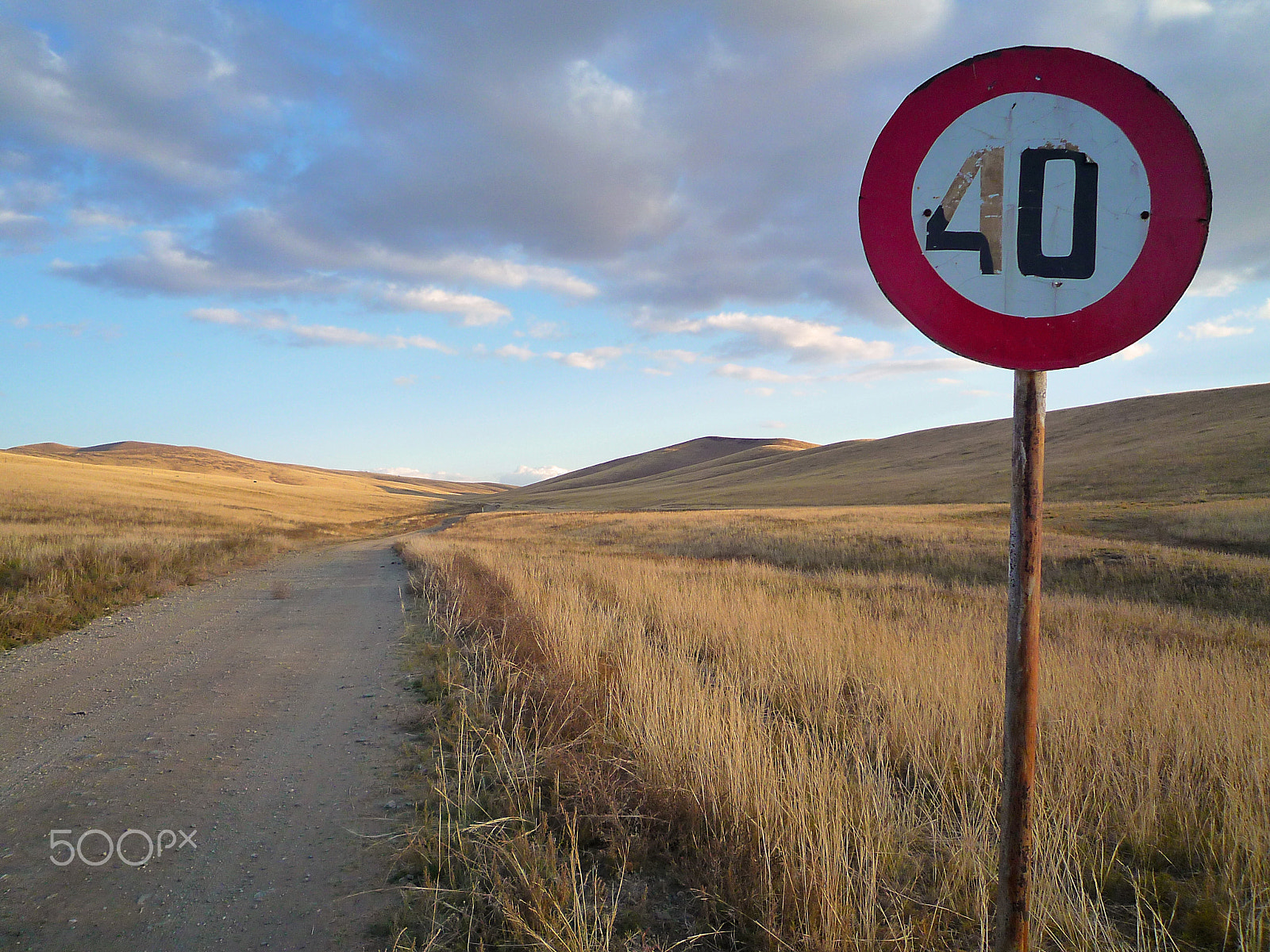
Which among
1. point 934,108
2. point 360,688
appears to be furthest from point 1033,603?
point 360,688

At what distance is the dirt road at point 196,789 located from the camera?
9.33 feet

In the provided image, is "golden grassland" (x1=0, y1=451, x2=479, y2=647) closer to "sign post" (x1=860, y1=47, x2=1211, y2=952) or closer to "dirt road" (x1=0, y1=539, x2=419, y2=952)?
"dirt road" (x1=0, y1=539, x2=419, y2=952)

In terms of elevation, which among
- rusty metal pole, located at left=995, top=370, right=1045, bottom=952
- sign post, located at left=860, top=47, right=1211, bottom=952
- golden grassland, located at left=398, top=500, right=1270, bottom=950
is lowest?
golden grassland, located at left=398, top=500, right=1270, bottom=950

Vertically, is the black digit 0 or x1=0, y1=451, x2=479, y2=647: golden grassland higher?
the black digit 0

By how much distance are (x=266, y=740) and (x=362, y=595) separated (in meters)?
8.53

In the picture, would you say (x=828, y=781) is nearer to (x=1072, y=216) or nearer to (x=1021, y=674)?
(x=1021, y=674)

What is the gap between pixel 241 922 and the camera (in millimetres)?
2832

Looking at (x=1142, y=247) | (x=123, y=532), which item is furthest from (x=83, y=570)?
(x=1142, y=247)

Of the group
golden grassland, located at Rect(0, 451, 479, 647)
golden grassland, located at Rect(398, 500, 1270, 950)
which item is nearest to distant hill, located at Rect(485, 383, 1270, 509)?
golden grassland, located at Rect(0, 451, 479, 647)

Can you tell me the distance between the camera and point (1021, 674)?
5.74 ft

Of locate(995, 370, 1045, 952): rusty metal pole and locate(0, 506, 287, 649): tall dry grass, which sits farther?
locate(0, 506, 287, 649): tall dry grass

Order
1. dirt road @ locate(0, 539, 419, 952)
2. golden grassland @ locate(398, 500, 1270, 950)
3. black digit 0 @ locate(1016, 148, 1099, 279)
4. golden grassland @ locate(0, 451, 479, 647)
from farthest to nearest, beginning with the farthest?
1. golden grassland @ locate(0, 451, 479, 647)
2. dirt road @ locate(0, 539, 419, 952)
3. golden grassland @ locate(398, 500, 1270, 950)
4. black digit 0 @ locate(1016, 148, 1099, 279)

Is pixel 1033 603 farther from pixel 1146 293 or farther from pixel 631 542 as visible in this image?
pixel 631 542

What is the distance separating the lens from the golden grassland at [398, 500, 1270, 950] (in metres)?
2.55
